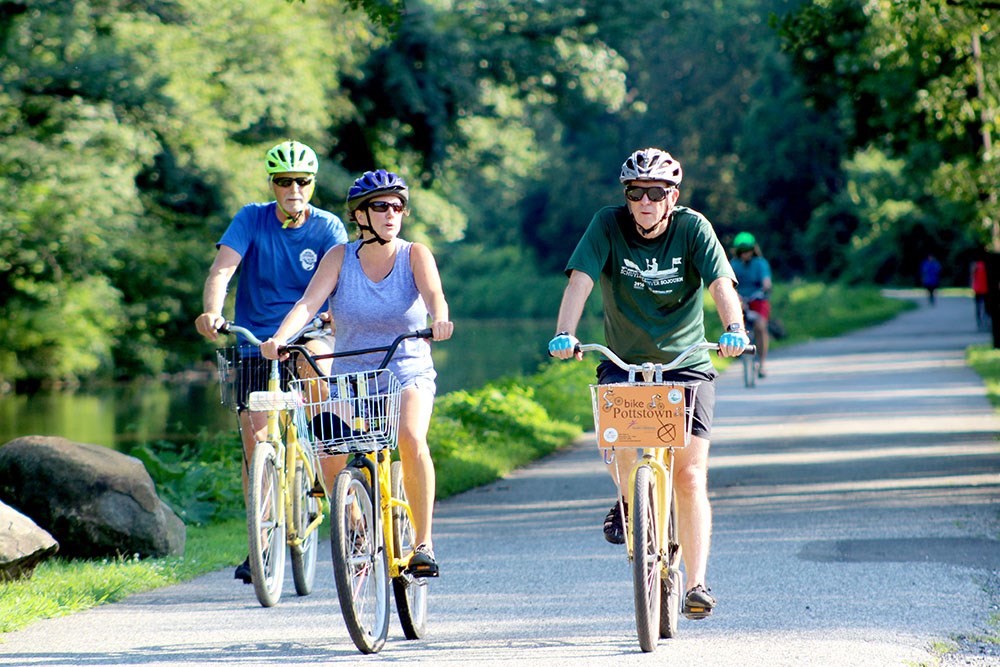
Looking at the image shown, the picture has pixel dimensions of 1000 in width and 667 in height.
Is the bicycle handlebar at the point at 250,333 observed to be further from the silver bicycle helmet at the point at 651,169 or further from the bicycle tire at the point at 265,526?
the silver bicycle helmet at the point at 651,169

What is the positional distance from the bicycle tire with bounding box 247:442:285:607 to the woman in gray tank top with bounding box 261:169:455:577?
563 mm

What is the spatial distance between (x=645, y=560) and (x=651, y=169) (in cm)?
151

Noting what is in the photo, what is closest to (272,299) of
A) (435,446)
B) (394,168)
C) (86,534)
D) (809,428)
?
(86,534)

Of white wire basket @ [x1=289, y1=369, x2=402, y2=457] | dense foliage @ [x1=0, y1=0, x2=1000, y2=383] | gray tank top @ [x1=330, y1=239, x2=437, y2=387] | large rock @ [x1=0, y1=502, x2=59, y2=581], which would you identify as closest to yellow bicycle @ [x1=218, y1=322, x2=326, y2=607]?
gray tank top @ [x1=330, y1=239, x2=437, y2=387]

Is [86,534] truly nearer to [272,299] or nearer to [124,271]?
[272,299]

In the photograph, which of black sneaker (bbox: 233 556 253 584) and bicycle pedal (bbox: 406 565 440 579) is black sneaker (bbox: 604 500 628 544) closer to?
bicycle pedal (bbox: 406 565 440 579)

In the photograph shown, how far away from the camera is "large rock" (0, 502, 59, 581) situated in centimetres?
695

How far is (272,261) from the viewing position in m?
7.14

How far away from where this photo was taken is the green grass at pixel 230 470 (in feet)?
23.1

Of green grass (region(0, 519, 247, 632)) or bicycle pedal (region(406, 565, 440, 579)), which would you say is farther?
green grass (region(0, 519, 247, 632))

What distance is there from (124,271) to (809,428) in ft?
64.3

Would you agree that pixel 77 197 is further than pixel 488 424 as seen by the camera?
Yes

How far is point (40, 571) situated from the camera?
24.6ft

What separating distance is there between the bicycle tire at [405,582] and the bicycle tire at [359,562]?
10 cm
